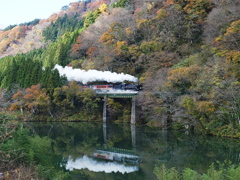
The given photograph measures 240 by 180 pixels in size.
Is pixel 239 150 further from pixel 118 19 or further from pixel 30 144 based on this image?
pixel 118 19

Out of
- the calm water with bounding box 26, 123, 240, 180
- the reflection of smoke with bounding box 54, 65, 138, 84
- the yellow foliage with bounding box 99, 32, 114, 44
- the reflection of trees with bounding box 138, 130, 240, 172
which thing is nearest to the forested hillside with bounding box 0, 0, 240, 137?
the yellow foliage with bounding box 99, 32, 114, 44

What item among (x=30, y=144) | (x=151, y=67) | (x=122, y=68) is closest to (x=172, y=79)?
(x=151, y=67)

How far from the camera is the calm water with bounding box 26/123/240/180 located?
43.2 ft

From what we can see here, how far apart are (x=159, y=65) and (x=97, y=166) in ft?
70.6

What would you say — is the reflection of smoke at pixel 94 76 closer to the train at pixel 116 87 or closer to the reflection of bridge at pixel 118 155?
the train at pixel 116 87

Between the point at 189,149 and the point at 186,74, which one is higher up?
the point at 186,74

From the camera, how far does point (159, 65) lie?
33.2 meters

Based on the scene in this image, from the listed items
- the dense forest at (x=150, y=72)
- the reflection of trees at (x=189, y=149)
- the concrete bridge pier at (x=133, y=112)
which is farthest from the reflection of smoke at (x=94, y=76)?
the reflection of trees at (x=189, y=149)

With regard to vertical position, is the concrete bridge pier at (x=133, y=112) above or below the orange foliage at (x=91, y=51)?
below

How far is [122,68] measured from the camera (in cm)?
3891

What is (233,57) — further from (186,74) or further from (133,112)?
(133,112)

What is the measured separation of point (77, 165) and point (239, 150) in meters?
10.4

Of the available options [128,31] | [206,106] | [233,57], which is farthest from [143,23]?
[206,106]

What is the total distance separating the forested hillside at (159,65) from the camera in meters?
21.8
